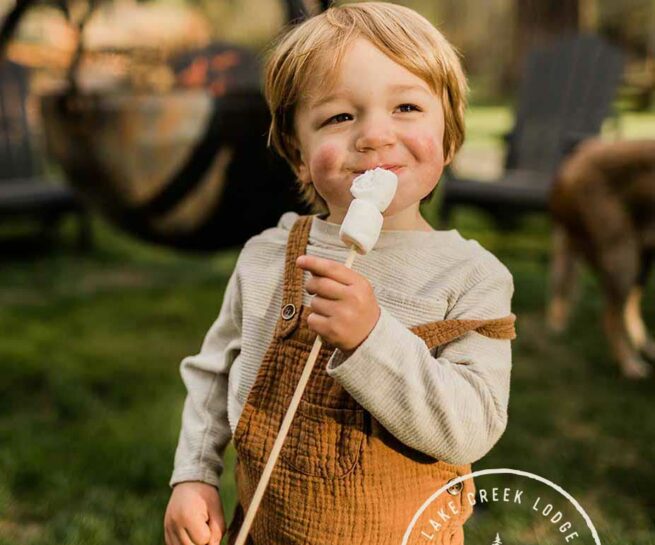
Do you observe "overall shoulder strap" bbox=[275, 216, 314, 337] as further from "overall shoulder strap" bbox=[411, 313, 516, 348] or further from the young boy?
"overall shoulder strap" bbox=[411, 313, 516, 348]

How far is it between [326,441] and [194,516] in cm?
32

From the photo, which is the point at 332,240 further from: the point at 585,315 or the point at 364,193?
the point at 585,315

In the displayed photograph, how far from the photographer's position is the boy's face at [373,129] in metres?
1.14

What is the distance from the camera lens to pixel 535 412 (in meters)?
3.35

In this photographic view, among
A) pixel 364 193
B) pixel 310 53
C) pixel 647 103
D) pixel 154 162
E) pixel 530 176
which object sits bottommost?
pixel 647 103

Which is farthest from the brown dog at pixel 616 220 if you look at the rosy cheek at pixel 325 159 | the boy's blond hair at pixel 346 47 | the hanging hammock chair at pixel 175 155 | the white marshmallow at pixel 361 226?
the white marshmallow at pixel 361 226

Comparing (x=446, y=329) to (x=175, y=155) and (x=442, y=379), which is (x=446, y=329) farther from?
(x=175, y=155)

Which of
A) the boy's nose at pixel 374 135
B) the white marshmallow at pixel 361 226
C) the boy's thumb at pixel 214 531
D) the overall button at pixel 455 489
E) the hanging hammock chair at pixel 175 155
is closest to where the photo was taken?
the white marshmallow at pixel 361 226

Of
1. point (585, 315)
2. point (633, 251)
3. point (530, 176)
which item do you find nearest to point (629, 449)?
point (633, 251)

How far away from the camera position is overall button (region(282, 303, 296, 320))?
1.21 metres

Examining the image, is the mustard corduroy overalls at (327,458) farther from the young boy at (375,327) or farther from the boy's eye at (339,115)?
the boy's eye at (339,115)

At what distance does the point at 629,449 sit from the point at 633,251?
0.98 metres

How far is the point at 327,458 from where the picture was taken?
3.77 ft

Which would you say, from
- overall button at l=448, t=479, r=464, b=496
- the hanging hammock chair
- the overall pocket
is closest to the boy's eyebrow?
the overall pocket
